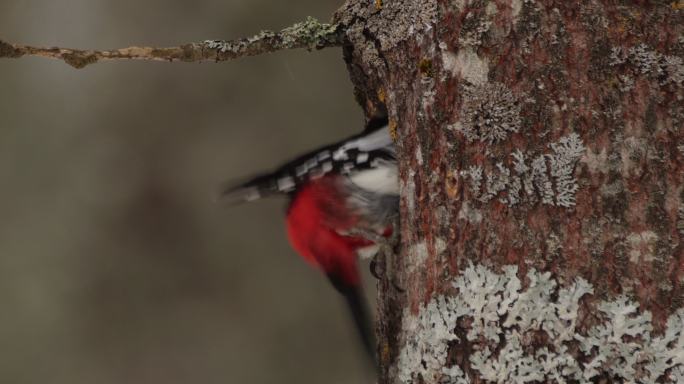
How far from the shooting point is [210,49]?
6.10ft

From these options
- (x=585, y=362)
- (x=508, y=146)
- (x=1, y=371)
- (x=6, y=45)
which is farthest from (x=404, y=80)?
(x=1, y=371)

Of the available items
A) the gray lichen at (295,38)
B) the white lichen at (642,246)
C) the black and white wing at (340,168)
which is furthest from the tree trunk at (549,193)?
the black and white wing at (340,168)

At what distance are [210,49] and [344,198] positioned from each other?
63 centimetres

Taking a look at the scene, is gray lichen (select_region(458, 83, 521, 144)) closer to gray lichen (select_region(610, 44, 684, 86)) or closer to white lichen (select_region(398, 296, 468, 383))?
gray lichen (select_region(610, 44, 684, 86))

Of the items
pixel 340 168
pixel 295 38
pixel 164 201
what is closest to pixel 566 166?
pixel 295 38

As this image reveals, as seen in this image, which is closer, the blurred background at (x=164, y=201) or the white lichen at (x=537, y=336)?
the white lichen at (x=537, y=336)

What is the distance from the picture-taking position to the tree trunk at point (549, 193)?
1347 mm

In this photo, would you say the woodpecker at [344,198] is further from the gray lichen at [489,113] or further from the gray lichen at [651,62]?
the gray lichen at [651,62]

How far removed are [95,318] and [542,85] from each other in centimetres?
265

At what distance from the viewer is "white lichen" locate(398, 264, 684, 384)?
52.0 inches

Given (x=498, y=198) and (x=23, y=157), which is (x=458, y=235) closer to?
(x=498, y=198)

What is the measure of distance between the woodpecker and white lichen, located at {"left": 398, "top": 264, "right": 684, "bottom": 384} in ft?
2.02

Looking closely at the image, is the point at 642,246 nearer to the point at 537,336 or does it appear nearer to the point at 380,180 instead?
the point at 537,336

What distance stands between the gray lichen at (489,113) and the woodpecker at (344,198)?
1.84ft
